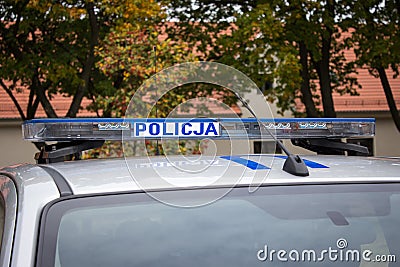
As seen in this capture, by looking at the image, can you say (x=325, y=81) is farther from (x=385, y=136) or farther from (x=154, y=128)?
(x=154, y=128)

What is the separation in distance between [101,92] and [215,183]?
46.2 ft

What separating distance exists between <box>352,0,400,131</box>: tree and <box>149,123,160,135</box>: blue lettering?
14.3m

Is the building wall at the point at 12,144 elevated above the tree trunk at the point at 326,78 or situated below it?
below

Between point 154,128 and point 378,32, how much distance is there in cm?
1543

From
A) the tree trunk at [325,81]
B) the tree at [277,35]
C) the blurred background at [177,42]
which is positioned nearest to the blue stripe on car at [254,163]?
the blurred background at [177,42]

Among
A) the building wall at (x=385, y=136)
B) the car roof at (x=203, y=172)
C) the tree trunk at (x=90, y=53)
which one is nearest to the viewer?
the car roof at (x=203, y=172)

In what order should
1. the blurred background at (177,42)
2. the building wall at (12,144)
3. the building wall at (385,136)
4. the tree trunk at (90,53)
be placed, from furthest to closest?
the building wall at (385,136) < the building wall at (12,144) < the tree trunk at (90,53) < the blurred background at (177,42)

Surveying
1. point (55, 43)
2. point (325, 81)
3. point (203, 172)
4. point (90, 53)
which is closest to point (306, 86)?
point (325, 81)

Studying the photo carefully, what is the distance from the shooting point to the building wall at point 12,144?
2447 cm

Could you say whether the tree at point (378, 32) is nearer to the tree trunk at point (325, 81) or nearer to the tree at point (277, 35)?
the tree at point (277, 35)

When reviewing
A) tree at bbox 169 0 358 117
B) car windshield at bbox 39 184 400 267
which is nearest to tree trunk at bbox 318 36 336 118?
tree at bbox 169 0 358 117

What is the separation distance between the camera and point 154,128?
8.82 ft

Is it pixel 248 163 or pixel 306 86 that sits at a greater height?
pixel 306 86

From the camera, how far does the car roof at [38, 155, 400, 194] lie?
2.30 m
